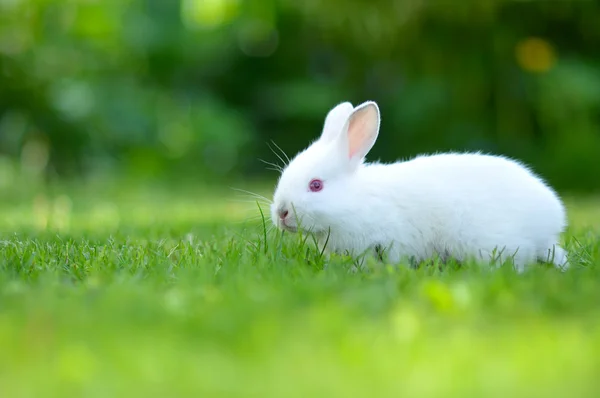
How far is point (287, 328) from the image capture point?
6.53ft

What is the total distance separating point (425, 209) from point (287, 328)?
149cm

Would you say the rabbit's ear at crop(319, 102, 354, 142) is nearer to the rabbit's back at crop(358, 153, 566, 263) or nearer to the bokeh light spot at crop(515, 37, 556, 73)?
the rabbit's back at crop(358, 153, 566, 263)

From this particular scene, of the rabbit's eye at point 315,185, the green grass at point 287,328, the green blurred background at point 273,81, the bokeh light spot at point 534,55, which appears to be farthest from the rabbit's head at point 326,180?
the bokeh light spot at point 534,55

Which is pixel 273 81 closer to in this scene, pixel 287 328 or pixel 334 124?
pixel 334 124

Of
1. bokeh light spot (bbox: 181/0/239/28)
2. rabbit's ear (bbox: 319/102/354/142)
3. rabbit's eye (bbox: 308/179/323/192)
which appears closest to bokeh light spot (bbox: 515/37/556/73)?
bokeh light spot (bbox: 181/0/239/28)

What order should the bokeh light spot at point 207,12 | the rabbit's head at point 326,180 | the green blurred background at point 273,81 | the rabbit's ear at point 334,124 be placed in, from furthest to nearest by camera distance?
the bokeh light spot at point 207,12 → the green blurred background at point 273,81 → the rabbit's ear at point 334,124 → the rabbit's head at point 326,180

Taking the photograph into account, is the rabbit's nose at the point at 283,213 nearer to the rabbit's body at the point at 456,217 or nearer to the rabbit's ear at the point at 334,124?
the rabbit's body at the point at 456,217

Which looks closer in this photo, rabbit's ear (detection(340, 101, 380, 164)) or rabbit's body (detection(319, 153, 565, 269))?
rabbit's body (detection(319, 153, 565, 269))

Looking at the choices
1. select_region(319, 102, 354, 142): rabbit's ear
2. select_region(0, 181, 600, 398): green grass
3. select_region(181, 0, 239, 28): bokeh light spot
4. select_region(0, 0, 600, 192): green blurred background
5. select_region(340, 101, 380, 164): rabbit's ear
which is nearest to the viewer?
select_region(0, 181, 600, 398): green grass

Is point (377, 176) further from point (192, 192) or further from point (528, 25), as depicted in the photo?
point (528, 25)

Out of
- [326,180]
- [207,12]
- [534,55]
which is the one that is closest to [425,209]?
[326,180]

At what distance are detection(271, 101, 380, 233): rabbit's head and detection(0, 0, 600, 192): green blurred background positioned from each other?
6618mm

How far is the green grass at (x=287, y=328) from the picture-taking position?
65.7 inches

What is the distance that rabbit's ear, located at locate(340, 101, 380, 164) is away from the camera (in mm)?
3506
